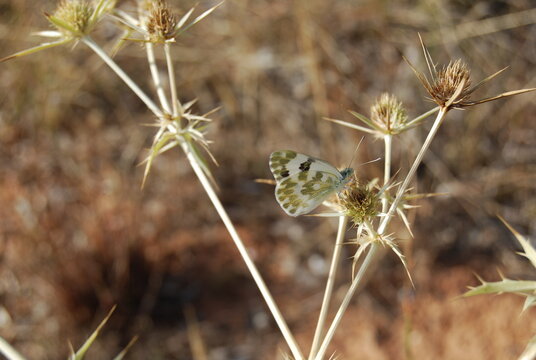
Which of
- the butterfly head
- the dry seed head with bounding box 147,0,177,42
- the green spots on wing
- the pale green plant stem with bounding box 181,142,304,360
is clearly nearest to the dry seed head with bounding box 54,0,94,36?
the dry seed head with bounding box 147,0,177,42

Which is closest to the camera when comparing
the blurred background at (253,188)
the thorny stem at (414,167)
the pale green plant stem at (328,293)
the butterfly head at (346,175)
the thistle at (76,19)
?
the thorny stem at (414,167)

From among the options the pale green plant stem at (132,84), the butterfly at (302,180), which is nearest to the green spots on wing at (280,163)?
the butterfly at (302,180)

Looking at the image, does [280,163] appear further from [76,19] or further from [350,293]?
[76,19]

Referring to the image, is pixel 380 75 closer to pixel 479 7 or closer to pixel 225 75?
pixel 479 7

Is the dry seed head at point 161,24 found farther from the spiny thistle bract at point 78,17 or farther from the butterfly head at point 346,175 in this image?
the butterfly head at point 346,175

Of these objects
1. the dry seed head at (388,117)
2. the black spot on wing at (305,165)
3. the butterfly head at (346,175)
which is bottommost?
the butterfly head at (346,175)

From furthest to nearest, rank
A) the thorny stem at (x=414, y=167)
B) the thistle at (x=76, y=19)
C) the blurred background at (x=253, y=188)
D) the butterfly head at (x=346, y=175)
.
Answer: the blurred background at (x=253, y=188) < the thistle at (x=76, y=19) < the butterfly head at (x=346, y=175) < the thorny stem at (x=414, y=167)

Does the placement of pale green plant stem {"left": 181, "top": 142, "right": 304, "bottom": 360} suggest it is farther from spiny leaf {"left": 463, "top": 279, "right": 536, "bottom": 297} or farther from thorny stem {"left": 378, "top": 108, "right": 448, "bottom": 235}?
spiny leaf {"left": 463, "top": 279, "right": 536, "bottom": 297}
